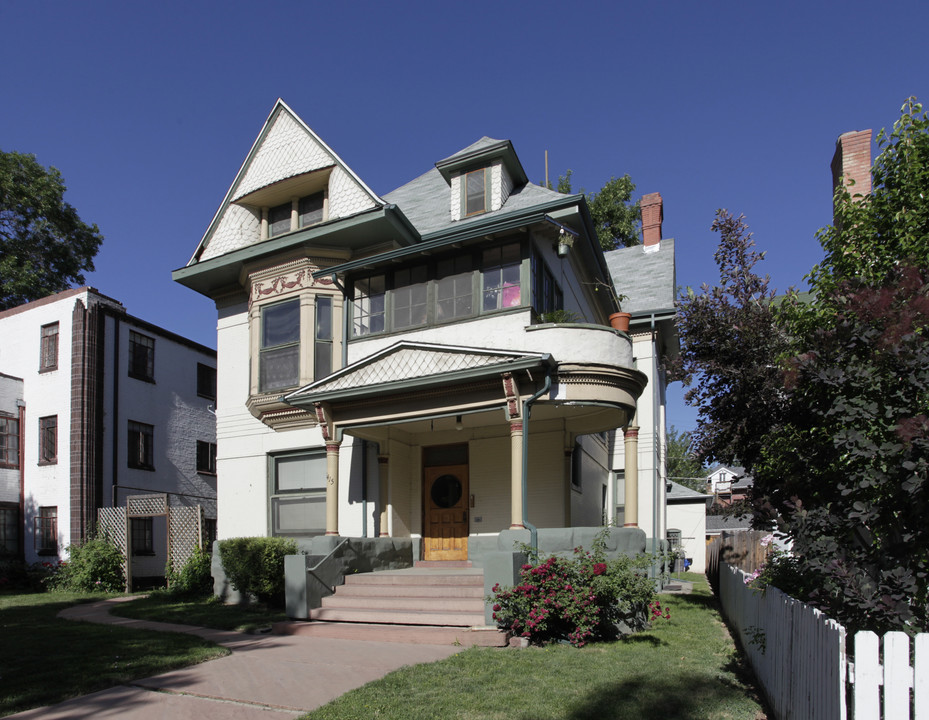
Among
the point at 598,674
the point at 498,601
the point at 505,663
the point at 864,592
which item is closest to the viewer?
the point at 864,592

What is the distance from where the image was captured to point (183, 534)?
16.5 metres

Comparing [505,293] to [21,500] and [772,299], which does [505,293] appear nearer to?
[772,299]

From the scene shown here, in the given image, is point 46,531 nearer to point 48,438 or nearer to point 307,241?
point 48,438

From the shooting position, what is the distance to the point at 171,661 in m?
8.01

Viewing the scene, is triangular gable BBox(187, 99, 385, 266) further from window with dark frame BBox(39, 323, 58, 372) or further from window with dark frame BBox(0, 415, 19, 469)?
window with dark frame BBox(0, 415, 19, 469)

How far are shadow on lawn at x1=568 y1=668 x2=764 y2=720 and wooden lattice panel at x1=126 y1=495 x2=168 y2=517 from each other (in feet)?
44.3

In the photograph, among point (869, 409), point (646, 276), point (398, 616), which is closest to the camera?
point (869, 409)

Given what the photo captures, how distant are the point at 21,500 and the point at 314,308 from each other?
41.0ft

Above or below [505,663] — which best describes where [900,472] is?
above

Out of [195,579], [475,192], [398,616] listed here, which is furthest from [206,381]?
[398,616]

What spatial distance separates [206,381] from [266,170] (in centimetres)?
1038

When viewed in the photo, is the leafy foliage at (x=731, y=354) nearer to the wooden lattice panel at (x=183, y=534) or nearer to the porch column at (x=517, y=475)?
the porch column at (x=517, y=475)

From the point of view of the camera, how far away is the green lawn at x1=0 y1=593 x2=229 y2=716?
6.86 meters

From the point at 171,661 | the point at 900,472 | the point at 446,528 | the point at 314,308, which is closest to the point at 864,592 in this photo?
the point at 900,472
